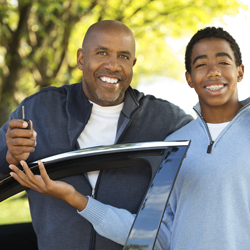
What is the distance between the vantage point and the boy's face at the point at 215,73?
1890mm

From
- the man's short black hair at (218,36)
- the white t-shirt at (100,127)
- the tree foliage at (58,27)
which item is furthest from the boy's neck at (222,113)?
the tree foliage at (58,27)

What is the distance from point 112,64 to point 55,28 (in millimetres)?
5111

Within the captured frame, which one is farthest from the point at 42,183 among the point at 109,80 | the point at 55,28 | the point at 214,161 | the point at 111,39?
the point at 55,28

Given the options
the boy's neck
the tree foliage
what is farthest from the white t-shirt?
the tree foliage

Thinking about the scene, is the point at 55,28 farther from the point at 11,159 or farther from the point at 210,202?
the point at 210,202

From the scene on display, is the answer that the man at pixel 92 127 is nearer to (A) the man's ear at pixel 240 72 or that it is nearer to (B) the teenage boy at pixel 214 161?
(B) the teenage boy at pixel 214 161

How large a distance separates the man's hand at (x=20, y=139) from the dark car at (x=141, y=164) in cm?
11

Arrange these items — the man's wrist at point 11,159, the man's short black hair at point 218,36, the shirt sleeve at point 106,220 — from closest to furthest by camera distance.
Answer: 1. the shirt sleeve at point 106,220
2. the man's wrist at point 11,159
3. the man's short black hair at point 218,36

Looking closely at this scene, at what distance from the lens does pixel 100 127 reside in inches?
86.7

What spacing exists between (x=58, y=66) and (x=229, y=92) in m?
6.33

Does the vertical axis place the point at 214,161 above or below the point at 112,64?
below

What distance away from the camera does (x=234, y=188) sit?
1557 mm

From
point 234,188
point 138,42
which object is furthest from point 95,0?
point 234,188

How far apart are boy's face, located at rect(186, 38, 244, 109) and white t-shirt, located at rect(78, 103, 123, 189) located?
0.61 m
